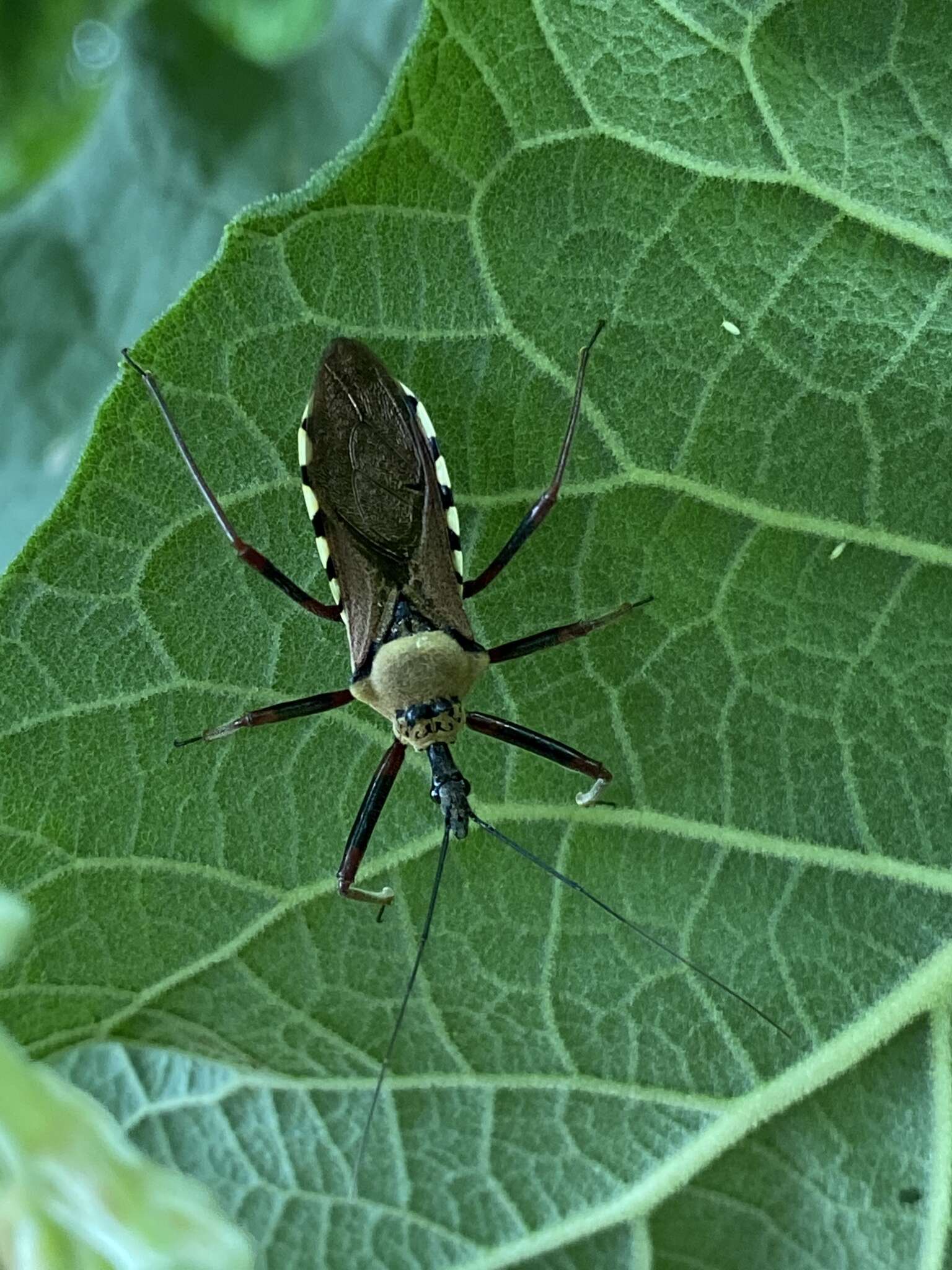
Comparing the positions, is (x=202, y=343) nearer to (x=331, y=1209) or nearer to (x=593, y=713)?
(x=593, y=713)

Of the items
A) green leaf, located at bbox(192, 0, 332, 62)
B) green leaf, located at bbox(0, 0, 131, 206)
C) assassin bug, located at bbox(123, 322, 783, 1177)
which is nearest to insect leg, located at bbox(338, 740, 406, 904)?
assassin bug, located at bbox(123, 322, 783, 1177)

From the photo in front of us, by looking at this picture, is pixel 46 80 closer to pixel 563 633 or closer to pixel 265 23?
pixel 265 23

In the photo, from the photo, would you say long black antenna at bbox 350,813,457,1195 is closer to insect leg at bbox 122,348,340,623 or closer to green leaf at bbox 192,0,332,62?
insect leg at bbox 122,348,340,623

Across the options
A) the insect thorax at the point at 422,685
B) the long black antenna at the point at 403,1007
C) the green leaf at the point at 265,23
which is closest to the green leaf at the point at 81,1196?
the long black antenna at the point at 403,1007

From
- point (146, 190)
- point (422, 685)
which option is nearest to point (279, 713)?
point (422, 685)

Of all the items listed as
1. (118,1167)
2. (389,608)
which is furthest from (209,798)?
(118,1167)
